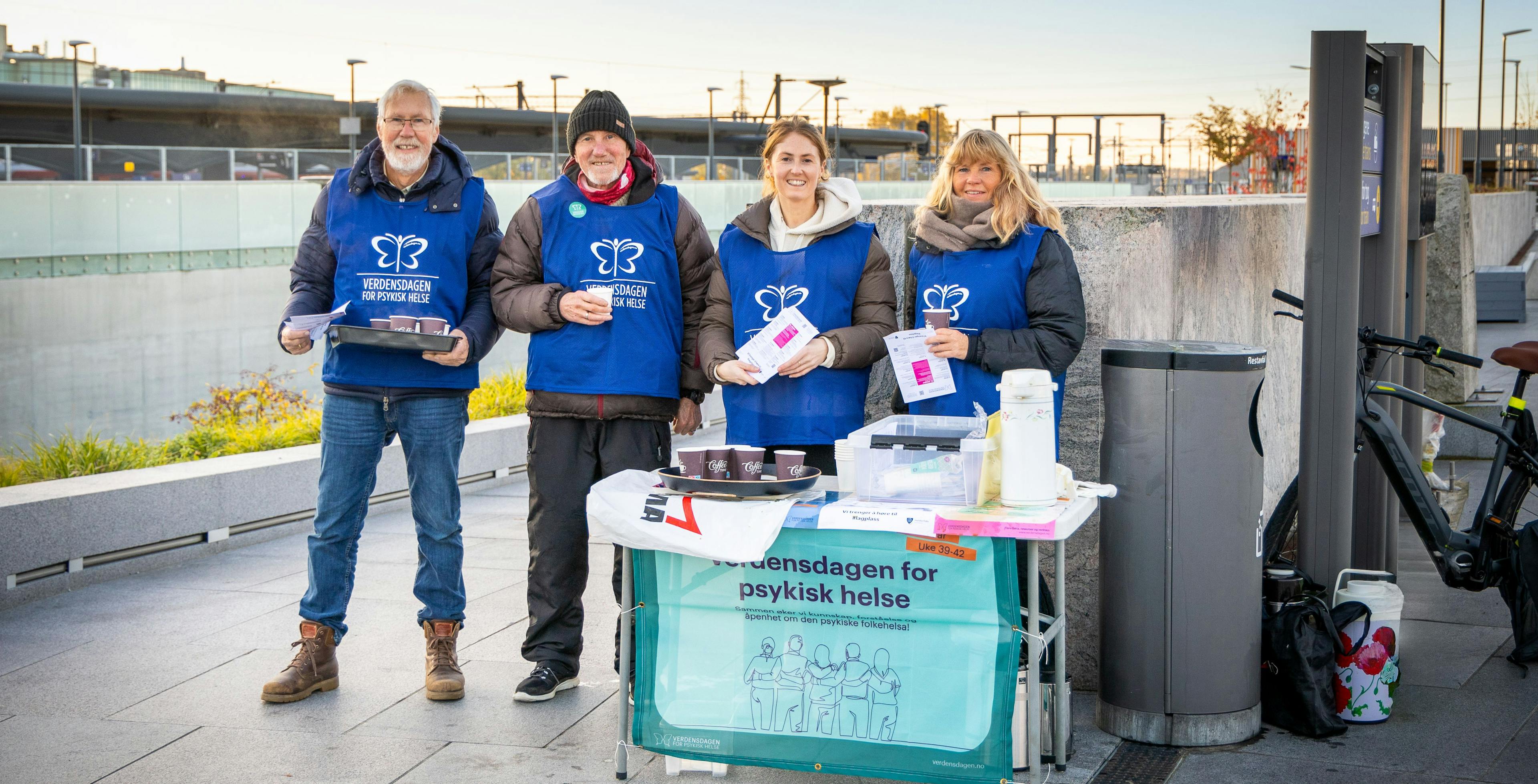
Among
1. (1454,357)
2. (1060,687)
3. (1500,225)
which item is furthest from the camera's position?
(1500,225)

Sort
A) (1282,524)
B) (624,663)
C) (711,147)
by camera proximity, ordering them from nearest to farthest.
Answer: (624,663) < (1282,524) < (711,147)

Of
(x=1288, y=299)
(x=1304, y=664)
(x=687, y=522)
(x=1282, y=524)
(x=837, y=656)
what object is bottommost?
(x=1304, y=664)

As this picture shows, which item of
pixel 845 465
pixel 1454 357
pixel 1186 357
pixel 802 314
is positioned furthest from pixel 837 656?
pixel 1454 357

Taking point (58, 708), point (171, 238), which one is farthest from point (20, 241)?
point (58, 708)

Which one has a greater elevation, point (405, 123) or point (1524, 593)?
point (405, 123)

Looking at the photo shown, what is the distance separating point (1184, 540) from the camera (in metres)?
4.00

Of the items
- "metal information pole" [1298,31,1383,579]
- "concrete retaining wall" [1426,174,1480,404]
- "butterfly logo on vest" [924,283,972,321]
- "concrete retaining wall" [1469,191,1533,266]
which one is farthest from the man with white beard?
"concrete retaining wall" [1469,191,1533,266]

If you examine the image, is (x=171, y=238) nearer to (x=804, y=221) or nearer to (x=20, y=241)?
(x=20, y=241)

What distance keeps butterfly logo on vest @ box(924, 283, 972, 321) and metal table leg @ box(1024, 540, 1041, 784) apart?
924mm

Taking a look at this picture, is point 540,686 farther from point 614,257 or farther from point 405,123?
point 405,123

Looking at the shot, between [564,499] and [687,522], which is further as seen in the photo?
[564,499]

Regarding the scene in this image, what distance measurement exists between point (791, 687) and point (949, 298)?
1.33 meters

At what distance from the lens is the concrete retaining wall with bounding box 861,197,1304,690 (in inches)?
184

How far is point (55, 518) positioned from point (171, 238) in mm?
15339
